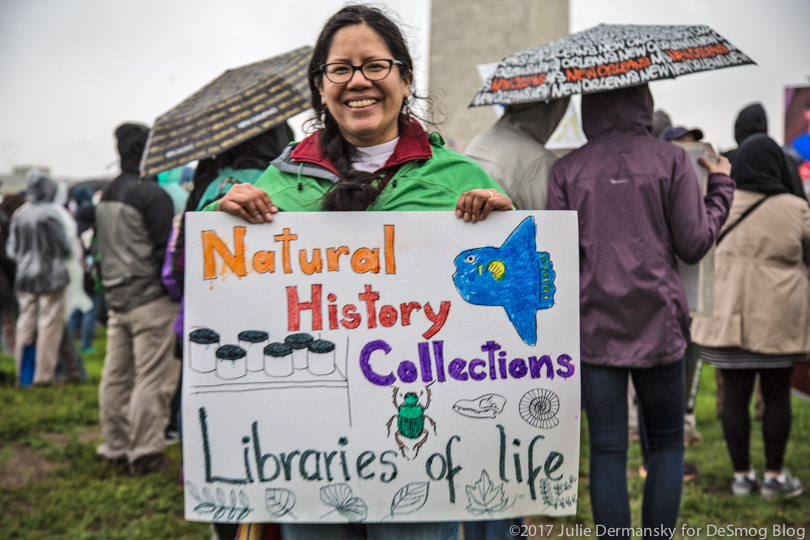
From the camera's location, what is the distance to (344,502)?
1665mm

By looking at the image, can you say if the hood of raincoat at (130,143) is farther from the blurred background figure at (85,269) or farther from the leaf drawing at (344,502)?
the leaf drawing at (344,502)

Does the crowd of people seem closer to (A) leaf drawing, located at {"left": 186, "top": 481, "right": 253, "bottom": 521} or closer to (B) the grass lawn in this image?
(A) leaf drawing, located at {"left": 186, "top": 481, "right": 253, "bottom": 521}

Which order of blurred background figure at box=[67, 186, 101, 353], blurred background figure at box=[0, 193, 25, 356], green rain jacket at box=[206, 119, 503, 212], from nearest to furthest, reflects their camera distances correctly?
green rain jacket at box=[206, 119, 503, 212] < blurred background figure at box=[67, 186, 101, 353] < blurred background figure at box=[0, 193, 25, 356]

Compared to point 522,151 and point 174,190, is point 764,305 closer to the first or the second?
point 522,151

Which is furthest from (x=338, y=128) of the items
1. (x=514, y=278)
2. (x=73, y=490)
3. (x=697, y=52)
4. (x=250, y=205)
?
(x=73, y=490)

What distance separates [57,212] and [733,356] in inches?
242

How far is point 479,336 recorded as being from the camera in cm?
170

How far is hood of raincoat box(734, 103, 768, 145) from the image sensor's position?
3.68 m

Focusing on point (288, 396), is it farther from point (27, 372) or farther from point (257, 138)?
point (27, 372)

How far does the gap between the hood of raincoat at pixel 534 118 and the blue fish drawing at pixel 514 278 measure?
114cm

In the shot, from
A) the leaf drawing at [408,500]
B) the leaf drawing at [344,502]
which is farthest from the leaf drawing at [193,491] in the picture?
the leaf drawing at [408,500]

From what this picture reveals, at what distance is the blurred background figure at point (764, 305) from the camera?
141 inches

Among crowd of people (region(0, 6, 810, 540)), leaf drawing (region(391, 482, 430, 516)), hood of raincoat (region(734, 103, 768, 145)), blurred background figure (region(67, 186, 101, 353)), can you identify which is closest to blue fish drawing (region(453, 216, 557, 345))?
crowd of people (region(0, 6, 810, 540))

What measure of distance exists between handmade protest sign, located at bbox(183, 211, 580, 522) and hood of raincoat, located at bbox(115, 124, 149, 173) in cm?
290
